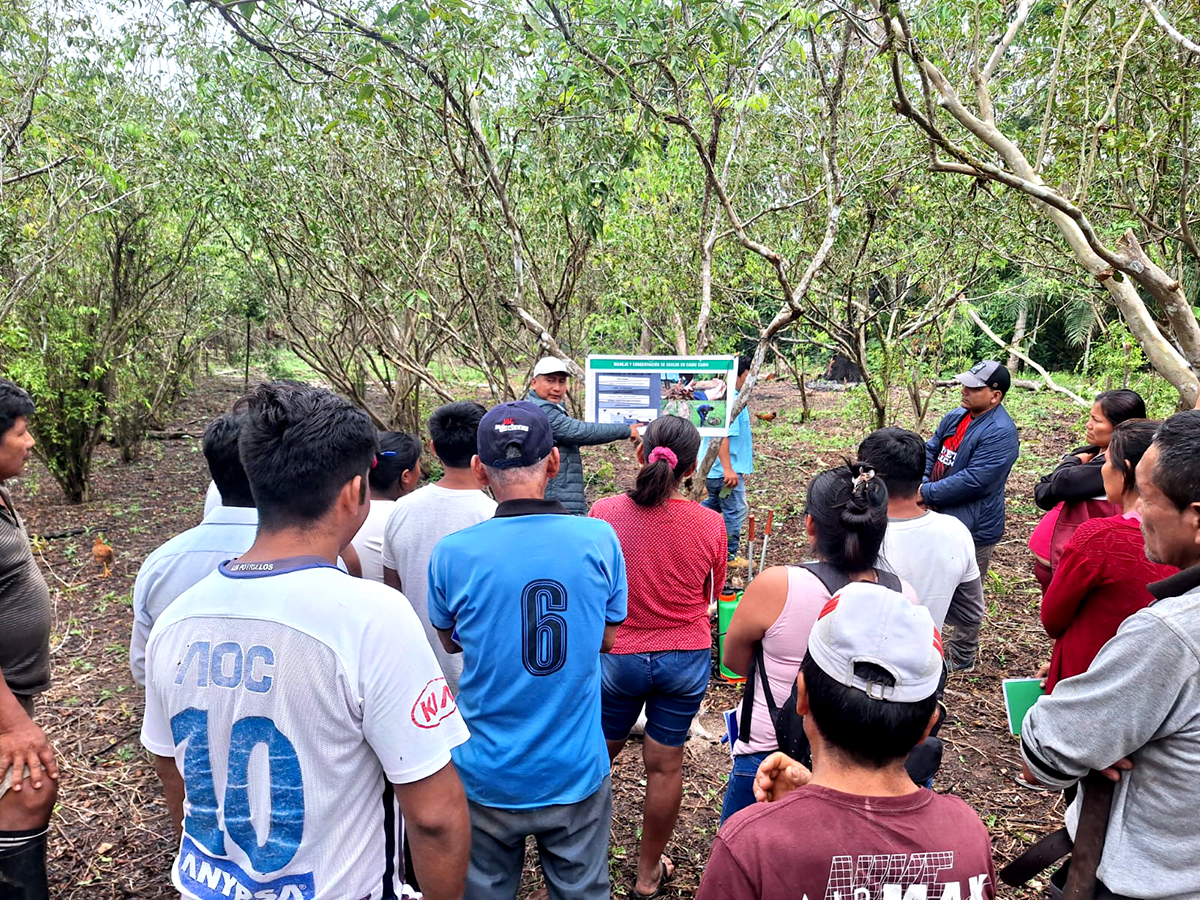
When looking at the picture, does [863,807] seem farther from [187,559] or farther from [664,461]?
[187,559]

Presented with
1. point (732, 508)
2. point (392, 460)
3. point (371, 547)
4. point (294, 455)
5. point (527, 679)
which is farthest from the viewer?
point (732, 508)

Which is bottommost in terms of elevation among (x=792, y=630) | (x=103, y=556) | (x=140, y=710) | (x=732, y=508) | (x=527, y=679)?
(x=140, y=710)

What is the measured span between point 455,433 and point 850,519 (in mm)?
1710

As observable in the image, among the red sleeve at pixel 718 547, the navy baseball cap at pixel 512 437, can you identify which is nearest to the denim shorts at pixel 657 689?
the red sleeve at pixel 718 547

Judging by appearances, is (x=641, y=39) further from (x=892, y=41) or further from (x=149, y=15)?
(x=149, y=15)

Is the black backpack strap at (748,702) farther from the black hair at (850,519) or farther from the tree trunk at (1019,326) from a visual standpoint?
the tree trunk at (1019,326)

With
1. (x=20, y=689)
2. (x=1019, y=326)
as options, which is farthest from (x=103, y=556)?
(x=1019, y=326)

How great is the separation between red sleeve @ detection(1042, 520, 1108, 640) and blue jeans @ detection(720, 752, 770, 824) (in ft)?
3.96

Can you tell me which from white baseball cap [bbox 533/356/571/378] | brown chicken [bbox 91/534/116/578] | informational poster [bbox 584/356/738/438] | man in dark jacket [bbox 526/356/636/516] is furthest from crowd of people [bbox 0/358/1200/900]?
brown chicken [bbox 91/534/116/578]

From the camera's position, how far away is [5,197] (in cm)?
657

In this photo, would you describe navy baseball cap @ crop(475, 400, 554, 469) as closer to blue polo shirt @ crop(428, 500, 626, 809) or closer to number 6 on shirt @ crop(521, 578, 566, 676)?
blue polo shirt @ crop(428, 500, 626, 809)

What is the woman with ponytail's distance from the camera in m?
2.20

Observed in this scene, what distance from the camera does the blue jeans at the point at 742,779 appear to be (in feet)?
7.98

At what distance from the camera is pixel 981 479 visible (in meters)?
4.59
